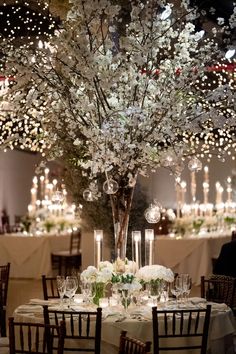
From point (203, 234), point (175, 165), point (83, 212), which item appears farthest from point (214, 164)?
point (175, 165)

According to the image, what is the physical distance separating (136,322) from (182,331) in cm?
34

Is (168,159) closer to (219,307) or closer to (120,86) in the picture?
(120,86)

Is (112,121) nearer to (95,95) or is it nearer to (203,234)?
(95,95)

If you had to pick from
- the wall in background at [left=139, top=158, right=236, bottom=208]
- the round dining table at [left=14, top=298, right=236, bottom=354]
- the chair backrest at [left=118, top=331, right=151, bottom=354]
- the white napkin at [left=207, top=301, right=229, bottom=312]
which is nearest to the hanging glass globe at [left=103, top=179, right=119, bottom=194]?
the round dining table at [left=14, top=298, right=236, bottom=354]

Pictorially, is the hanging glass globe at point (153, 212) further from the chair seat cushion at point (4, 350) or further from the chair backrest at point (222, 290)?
the chair seat cushion at point (4, 350)

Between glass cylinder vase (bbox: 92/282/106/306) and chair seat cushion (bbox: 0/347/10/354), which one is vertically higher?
glass cylinder vase (bbox: 92/282/106/306)

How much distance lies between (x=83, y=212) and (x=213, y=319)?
3368 millimetres

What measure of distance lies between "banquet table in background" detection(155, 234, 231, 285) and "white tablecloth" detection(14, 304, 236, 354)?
20.0ft

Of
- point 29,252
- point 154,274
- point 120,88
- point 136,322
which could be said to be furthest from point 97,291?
point 29,252

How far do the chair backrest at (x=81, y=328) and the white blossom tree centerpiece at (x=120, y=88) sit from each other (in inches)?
37.8

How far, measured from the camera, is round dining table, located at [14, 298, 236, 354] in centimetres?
591

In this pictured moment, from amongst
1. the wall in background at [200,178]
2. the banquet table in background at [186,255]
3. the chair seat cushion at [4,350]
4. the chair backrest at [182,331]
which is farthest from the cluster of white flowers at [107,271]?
the wall in background at [200,178]

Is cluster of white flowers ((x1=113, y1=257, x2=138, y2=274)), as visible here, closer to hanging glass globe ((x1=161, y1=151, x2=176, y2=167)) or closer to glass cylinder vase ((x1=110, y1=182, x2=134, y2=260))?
glass cylinder vase ((x1=110, y1=182, x2=134, y2=260))

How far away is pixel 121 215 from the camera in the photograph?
6.65 m
